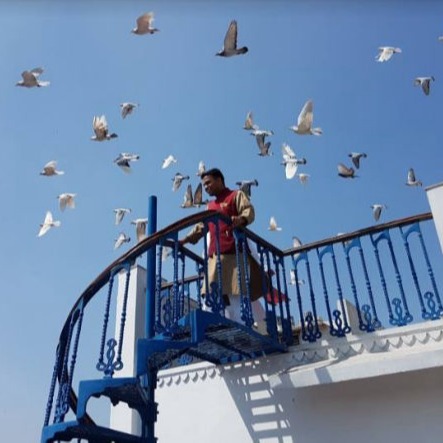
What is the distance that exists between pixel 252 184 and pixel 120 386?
2847mm

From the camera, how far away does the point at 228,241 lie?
13.2 ft

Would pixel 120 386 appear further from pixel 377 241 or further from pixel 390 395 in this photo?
pixel 377 241

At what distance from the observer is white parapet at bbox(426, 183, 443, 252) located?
3.87 meters

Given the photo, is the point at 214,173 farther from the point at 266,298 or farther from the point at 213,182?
the point at 266,298

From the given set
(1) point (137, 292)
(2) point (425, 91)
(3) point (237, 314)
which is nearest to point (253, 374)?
(3) point (237, 314)

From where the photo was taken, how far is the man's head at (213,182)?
4359 millimetres

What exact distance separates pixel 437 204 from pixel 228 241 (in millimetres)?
1677

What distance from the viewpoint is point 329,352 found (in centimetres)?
389

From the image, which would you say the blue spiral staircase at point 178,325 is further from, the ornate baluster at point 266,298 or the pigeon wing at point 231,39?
the pigeon wing at point 231,39

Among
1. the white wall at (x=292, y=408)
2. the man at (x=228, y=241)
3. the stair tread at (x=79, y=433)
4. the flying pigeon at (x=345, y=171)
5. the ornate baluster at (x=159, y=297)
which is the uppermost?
the flying pigeon at (x=345, y=171)

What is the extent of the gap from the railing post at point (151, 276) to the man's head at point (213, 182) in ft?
1.58

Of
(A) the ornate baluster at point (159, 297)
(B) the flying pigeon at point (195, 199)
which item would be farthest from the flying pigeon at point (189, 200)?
(A) the ornate baluster at point (159, 297)

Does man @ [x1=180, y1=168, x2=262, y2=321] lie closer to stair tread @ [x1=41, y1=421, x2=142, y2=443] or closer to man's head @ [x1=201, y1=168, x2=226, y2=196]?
man's head @ [x1=201, y1=168, x2=226, y2=196]

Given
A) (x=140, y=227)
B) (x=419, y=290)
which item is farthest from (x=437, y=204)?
(x=140, y=227)
